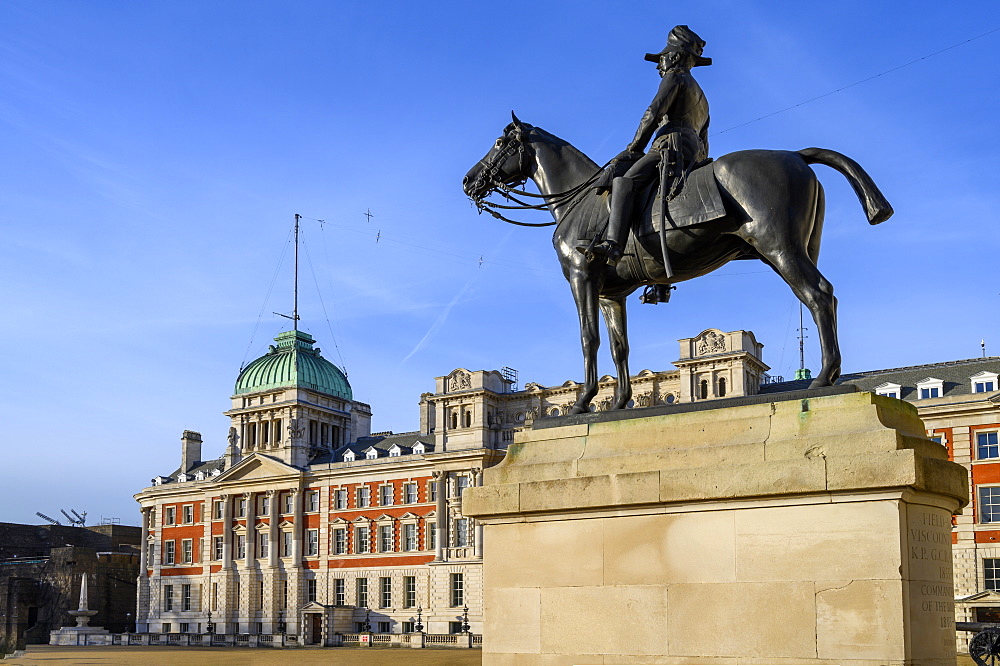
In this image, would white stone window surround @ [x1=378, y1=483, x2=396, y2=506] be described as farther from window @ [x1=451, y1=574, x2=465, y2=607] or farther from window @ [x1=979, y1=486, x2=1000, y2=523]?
window @ [x1=979, y1=486, x2=1000, y2=523]

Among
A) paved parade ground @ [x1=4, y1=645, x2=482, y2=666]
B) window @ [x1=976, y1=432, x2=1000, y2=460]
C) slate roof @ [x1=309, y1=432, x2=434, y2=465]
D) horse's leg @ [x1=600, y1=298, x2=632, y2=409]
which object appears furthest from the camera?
slate roof @ [x1=309, y1=432, x2=434, y2=465]

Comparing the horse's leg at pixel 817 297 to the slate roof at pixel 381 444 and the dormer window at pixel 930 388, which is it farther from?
the slate roof at pixel 381 444

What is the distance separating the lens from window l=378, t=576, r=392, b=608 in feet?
201

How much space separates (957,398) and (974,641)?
2552cm

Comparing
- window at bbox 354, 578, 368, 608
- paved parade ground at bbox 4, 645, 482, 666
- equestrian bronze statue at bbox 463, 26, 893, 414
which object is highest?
equestrian bronze statue at bbox 463, 26, 893, 414

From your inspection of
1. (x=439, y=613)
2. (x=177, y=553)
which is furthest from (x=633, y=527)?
(x=177, y=553)

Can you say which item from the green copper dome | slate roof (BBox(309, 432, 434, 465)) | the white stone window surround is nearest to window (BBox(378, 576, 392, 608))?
the white stone window surround

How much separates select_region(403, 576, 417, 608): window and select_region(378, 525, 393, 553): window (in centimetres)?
224

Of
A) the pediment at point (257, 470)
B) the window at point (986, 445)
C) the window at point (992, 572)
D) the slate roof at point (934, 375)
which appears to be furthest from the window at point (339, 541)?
the window at point (986, 445)

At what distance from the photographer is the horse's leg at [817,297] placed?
7457 mm

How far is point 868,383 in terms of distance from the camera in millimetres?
50531

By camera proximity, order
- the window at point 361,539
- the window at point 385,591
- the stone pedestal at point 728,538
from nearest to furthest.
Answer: the stone pedestal at point 728,538
the window at point 385,591
the window at point 361,539

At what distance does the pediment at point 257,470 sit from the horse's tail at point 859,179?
59922 mm

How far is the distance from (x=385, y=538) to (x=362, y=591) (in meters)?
3.47
